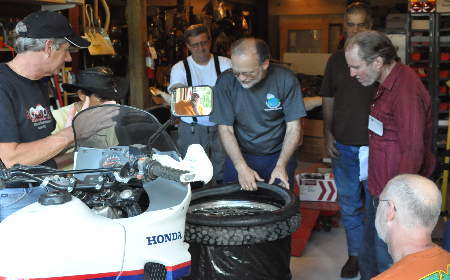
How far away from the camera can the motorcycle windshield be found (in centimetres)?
214

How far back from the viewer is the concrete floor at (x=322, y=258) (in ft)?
13.4

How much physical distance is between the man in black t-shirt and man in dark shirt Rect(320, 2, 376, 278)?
47 cm

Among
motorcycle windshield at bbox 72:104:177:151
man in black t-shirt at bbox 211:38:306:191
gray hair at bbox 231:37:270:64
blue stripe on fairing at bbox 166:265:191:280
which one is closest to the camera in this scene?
blue stripe on fairing at bbox 166:265:191:280

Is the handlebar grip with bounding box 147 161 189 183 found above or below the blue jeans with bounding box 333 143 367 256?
above

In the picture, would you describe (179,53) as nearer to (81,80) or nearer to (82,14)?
(82,14)

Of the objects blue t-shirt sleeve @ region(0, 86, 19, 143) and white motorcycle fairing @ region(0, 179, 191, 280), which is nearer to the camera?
white motorcycle fairing @ region(0, 179, 191, 280)

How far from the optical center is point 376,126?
9.96ft

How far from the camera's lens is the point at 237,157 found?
3297 mm

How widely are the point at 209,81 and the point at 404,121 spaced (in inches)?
91.1

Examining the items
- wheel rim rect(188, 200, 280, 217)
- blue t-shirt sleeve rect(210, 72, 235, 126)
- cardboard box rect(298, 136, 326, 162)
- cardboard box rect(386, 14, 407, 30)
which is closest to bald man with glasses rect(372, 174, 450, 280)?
wheel rim rect(188, 200, 280, 217)

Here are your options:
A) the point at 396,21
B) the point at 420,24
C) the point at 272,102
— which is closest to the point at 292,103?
the point at 272,102

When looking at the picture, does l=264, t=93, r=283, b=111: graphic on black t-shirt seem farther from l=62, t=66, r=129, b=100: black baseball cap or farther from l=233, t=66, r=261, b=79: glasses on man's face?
l=62, t=66, r=129, b=100: black baseball cap

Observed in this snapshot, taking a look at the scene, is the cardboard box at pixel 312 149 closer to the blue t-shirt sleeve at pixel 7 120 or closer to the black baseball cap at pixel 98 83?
the black baseball cap at pixel 98 83

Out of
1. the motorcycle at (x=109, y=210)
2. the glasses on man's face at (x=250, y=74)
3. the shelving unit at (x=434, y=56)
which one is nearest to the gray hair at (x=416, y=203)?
the motorcycle at (x=109, y=210)
